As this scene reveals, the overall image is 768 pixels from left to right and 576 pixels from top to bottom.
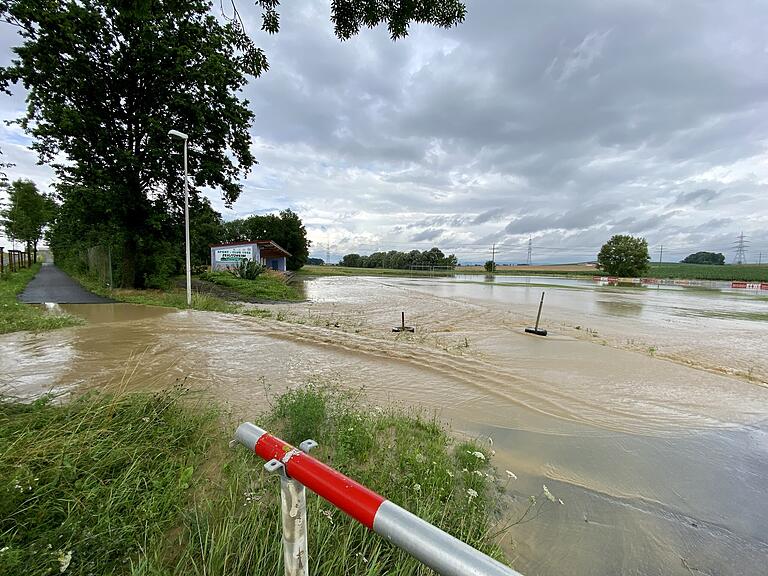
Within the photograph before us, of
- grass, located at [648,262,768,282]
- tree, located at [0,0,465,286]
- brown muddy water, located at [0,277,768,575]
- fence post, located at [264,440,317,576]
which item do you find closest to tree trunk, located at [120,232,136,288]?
tree, located at [0,0,465,286]

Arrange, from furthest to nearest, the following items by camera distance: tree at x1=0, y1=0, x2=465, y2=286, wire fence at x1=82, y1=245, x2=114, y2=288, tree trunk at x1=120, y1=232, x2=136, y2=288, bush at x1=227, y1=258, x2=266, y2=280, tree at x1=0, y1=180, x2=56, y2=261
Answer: tree at x1=0, y1=180, x2=56, y2=261, bush at x1=227, y1=258, x2=266, y2=280, wire fence at x1=82, y1=245, x2=114, y2=288, tree trunk at x1=120, y1=232, x2=136, y2=288, tree at x1=0, y1=0, x2=465, y2=286

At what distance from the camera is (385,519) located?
35.6 inches

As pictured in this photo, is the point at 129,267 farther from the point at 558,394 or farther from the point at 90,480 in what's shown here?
the point at 558,394

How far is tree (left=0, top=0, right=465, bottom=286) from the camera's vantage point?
11992mm

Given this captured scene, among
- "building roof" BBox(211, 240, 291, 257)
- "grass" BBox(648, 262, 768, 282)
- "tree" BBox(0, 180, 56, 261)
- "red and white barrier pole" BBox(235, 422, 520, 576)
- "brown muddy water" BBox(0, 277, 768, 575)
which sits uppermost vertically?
"tree" BBox(0, 180, 56, 261)

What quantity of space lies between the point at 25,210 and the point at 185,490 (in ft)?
127

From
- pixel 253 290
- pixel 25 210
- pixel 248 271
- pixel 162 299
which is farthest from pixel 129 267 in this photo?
pixel 25 210

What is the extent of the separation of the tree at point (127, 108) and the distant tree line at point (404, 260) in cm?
8062

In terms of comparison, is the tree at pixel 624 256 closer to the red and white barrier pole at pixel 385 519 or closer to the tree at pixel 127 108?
the tree at pixel 127 108

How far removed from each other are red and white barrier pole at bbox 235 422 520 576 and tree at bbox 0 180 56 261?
37248 millimetres

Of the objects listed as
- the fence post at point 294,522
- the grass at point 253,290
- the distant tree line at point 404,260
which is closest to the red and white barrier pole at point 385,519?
the fence post at point 294,522

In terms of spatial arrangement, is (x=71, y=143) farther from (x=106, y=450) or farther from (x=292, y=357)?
(x=106, y=450)

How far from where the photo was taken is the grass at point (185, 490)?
1764mm

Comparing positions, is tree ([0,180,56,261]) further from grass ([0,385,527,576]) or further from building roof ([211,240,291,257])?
grass ([0,385,527,576])
